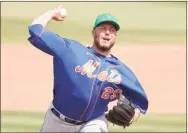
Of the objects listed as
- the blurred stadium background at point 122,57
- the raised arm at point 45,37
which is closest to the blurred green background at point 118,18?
the blurred stadium background at point 122,57

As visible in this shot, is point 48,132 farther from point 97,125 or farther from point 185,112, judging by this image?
point 185,112

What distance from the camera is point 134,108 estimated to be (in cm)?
541

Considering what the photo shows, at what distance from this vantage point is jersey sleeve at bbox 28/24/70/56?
502 cm

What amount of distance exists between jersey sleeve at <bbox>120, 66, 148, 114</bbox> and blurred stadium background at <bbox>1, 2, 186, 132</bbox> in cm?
330

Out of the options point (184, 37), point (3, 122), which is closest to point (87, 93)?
point (3, 122)

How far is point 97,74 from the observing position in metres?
5.16

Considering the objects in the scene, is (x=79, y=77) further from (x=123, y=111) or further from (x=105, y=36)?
(x=123, y=111)

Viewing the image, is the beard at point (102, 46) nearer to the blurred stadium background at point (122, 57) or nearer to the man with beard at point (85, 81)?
the man with beard at point (85, 81)

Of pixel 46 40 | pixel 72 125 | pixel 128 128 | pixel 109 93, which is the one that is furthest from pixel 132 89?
pixel 128 128

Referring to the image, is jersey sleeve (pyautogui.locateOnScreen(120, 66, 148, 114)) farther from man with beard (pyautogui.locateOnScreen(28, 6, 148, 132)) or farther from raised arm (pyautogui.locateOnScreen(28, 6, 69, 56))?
raised arm (pyautogui.locateOnScreen(28, 6, 69, 56))

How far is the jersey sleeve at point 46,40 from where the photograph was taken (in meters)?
5.02

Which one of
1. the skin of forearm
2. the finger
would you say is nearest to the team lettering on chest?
the finger

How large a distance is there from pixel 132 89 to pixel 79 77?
0.49 m

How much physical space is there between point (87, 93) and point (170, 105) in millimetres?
4869
